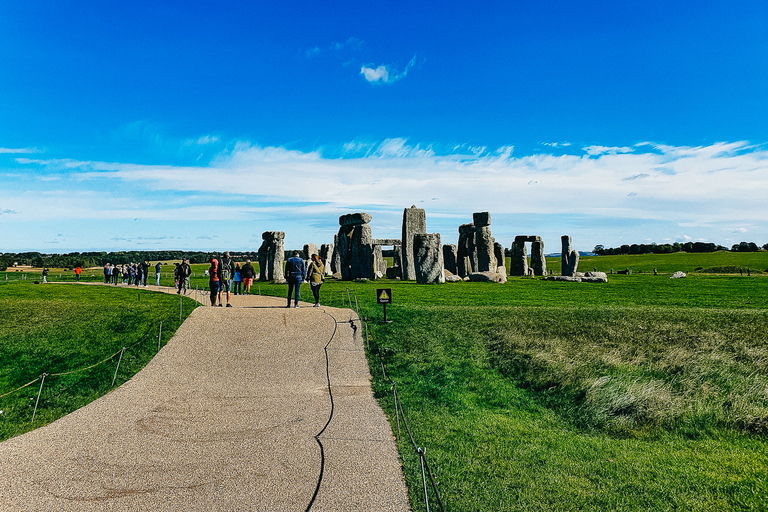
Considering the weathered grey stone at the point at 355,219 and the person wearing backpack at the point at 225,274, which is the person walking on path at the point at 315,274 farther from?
the weathered grey stone at the point at 355,219

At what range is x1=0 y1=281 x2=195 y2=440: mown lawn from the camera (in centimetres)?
950

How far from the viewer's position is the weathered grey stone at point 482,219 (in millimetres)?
32062

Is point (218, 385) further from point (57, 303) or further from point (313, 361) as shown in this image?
point (57, 303)

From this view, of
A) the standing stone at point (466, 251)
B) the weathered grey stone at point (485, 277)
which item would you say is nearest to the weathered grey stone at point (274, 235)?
the weathered grey stone at point (485, 277)

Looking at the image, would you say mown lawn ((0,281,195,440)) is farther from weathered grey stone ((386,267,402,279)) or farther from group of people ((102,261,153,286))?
weathered grey stone ((386,267,402,279))

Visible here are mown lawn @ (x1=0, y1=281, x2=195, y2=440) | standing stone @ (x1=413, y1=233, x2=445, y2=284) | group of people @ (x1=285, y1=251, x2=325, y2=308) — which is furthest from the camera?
standing stone @ (x1=413, y1=233, x2=445, y2=284)

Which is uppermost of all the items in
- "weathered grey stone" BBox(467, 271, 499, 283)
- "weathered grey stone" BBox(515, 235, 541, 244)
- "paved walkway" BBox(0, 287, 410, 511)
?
"weathered grey stone" BBox(515, 235, 541, 244)

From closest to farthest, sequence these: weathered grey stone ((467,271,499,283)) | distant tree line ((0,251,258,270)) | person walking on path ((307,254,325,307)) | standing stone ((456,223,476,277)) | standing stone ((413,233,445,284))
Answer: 1. person walking on path ((307,254,325,307))
2. standing stone ((413,233,445,284))
3. weathered grey stone ((467,271,499,283))
4. standing stone ((456,223,476,277))
5. distant tree line ((0,251,258,270))

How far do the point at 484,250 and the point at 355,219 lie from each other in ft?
28.9

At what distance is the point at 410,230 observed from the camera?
1251 inches

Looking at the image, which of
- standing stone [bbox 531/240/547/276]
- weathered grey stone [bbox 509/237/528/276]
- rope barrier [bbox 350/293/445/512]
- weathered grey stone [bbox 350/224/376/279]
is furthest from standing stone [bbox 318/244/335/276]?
rope barrier [bbox 350/293/445/512]

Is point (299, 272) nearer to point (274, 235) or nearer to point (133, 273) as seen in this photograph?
point (274, 235)

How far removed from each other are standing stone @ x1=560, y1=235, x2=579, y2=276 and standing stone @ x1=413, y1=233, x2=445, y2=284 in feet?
41.2

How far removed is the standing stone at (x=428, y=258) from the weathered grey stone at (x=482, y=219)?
655cm
